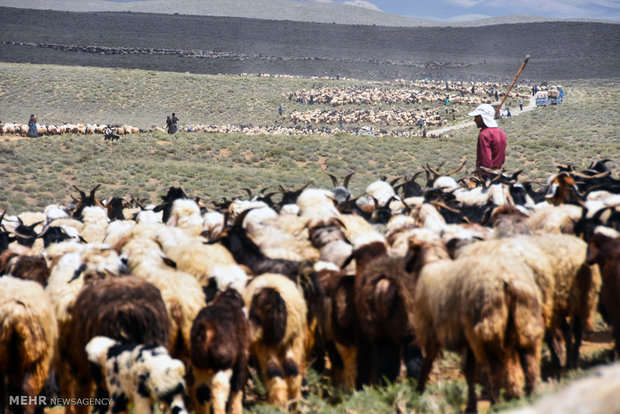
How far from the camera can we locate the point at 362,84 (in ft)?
301

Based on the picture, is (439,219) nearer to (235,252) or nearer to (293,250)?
(293,250)

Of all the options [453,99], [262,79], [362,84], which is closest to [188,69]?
[262,79]

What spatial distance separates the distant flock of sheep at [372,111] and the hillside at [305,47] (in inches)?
1035

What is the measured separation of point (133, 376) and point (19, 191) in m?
25.5

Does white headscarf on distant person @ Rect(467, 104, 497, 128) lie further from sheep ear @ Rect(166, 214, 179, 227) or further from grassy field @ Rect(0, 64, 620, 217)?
grassy field @ Rect(0, 64, 620, 217)

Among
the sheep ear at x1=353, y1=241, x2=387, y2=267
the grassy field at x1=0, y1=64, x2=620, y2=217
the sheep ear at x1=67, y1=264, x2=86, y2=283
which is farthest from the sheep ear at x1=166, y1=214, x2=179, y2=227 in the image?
the grassy field at x1=0, y1=64, x2=620, y2=217

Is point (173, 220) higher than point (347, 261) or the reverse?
the reverse

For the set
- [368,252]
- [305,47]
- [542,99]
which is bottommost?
[368,252]

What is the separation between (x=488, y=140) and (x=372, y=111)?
2251 inches

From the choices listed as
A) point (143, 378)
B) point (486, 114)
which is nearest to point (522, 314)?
point (143, 378)

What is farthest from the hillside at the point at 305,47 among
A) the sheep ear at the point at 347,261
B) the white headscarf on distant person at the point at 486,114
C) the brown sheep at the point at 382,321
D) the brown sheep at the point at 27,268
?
the brown sheep at the point at 382,321

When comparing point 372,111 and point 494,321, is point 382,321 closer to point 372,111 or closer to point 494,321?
point 494,321

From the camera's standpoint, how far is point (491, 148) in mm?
13250

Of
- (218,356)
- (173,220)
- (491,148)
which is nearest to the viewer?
(218,356)
